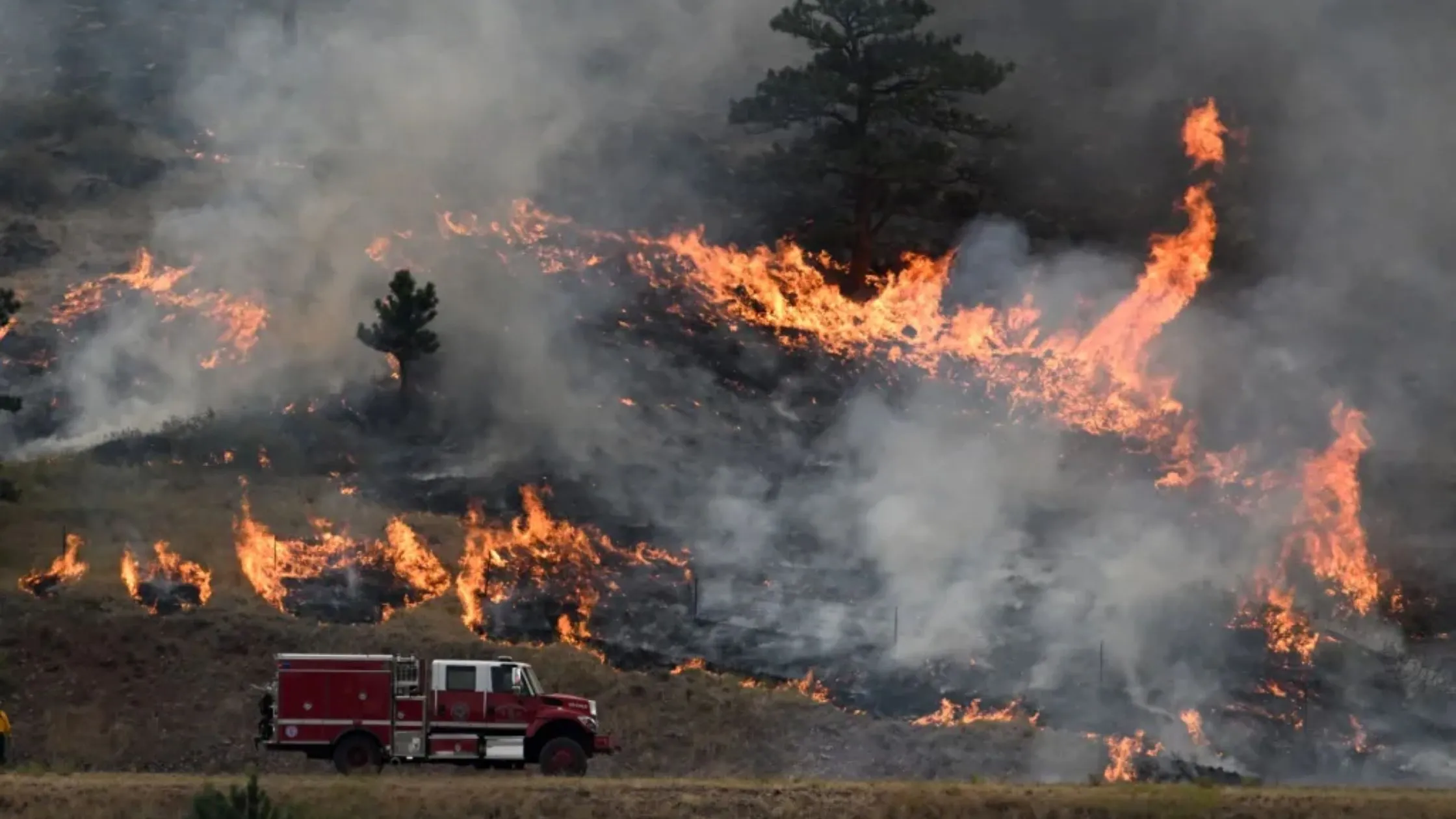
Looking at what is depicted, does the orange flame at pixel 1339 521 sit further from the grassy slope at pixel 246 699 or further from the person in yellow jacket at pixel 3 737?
the person in yellow jacket at pixel 3 737

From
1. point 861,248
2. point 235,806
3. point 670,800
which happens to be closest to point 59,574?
point 670,800

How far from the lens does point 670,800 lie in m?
25.4

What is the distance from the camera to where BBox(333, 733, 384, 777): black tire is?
91.1 ft

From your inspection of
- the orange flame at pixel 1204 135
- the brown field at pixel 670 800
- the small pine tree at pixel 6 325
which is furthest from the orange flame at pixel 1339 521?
the small pine tree at pixel 6 325

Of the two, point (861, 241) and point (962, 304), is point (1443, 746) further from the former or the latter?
point (861, 241)

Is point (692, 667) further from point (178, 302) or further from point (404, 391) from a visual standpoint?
point (178, 302)

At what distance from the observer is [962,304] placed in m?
53.4

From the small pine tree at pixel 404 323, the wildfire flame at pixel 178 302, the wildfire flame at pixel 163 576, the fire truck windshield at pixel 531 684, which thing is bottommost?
the fire truck windshield at pixel 531 684

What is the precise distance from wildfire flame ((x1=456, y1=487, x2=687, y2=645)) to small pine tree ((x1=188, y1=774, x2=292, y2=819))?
16.5m

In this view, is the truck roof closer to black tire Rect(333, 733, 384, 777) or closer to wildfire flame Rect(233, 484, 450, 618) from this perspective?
black tire Rect(333, 733, 384, 777)

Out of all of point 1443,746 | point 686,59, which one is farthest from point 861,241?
point 1443,746

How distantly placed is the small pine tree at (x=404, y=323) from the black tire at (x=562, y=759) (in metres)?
20.0

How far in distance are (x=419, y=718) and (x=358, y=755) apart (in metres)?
1.15

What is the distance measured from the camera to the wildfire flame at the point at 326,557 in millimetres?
38000
